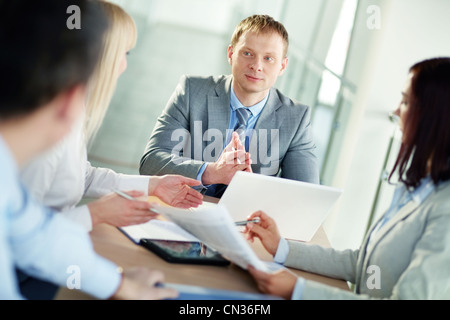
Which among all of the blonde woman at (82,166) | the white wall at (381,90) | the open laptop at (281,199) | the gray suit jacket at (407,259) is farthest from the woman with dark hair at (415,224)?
the white wall at (381,90)

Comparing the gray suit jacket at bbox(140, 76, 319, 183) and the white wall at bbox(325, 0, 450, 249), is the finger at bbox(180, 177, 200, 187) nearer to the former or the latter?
the gray suit jacket at bbox(140, 76, 319, 183)

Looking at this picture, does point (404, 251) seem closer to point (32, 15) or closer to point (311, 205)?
point (311, 205)

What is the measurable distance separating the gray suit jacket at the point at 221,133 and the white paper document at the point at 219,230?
124cm

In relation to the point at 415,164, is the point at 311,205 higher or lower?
lower

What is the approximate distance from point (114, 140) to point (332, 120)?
6.46ft

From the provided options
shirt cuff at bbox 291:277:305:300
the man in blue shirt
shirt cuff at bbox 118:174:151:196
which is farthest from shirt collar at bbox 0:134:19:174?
shirt cuff at bbox 118:174:151:196

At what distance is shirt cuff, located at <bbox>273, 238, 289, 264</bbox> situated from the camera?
1630mm

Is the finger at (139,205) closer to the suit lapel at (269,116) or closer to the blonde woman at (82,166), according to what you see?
the blonde woman at (82,166)

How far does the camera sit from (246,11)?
4.72 metres

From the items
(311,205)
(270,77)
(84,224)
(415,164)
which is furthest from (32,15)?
(270,77)

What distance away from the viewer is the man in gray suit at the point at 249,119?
8.84 ft

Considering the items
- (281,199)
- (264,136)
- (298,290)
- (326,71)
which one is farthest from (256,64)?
(326,71)

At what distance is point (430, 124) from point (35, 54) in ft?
3.21

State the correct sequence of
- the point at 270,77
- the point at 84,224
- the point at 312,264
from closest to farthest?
the point at 84,224
the point at 312,264
the point at 270,77
